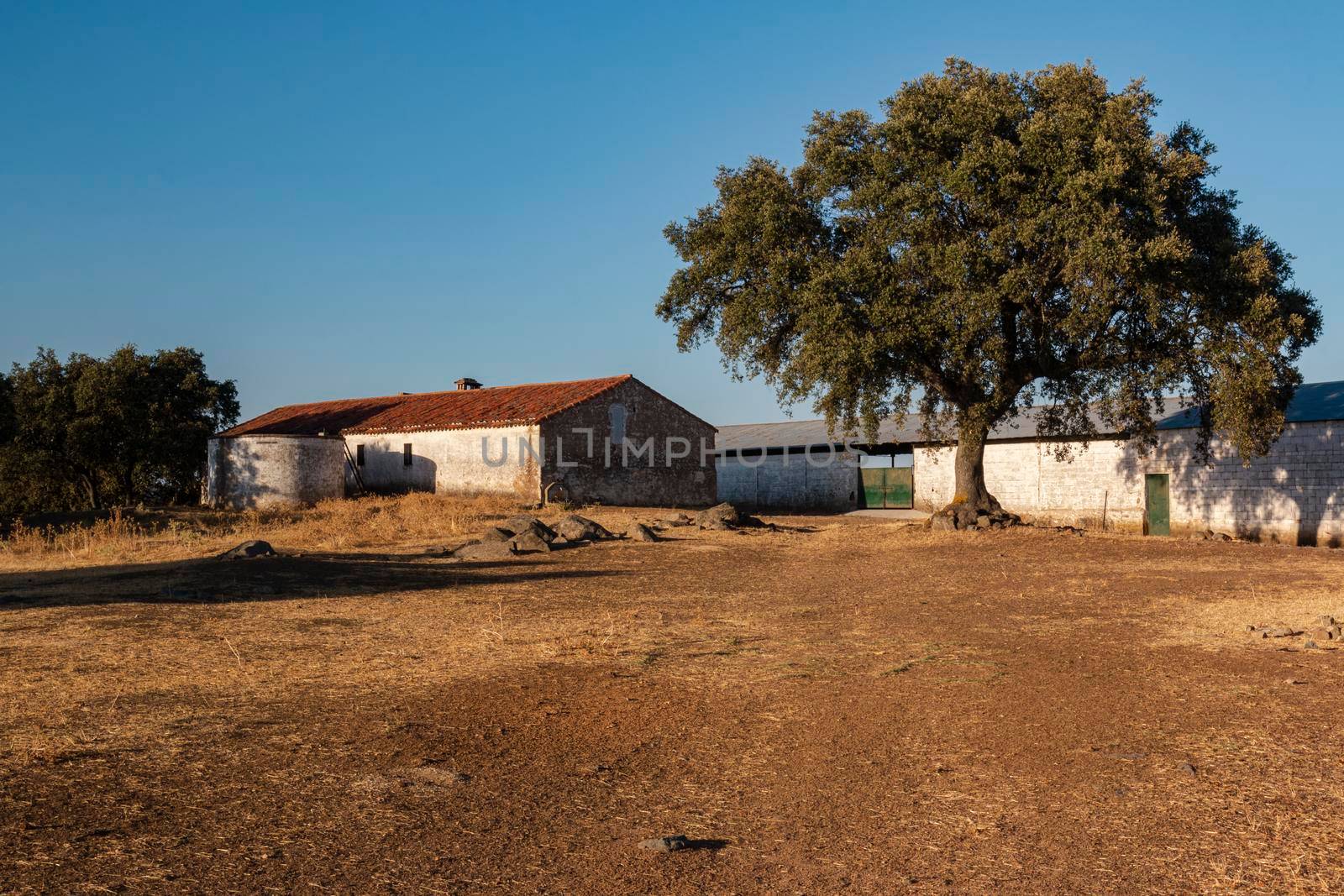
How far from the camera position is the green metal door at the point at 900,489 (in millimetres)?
41531

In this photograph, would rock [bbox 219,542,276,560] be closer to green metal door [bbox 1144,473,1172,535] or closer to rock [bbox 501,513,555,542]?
rock [bbox 501,513,555,542]

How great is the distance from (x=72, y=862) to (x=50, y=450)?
42827 millimetres

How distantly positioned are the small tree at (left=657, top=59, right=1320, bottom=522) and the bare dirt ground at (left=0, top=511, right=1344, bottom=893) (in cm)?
942

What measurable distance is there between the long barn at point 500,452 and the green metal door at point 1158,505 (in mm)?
17642

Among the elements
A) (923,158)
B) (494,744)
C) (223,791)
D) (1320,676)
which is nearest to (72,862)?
(223,791)

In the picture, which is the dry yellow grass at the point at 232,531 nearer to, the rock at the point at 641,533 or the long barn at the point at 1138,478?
the rock at the point at 641,533

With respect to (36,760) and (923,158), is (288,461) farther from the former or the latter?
(36,760)

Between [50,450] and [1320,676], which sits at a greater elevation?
[50,450]

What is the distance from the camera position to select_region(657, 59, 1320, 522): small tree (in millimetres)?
22281

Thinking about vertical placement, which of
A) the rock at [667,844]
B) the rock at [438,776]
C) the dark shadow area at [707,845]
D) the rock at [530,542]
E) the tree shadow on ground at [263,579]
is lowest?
the dark shadow area at [707,845]

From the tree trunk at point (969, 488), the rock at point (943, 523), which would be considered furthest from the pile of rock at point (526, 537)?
the tree trunk at point (969, 488)

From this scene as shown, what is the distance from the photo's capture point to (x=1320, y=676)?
9.43 m

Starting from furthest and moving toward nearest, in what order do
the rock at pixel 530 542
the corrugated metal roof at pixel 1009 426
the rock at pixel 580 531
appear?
the corrugated metal roof at pixel 1009 426
the rock at pixel 580 531
the rock at pixel 530 542

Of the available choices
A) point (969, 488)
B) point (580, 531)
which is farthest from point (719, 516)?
point (969, 488)
